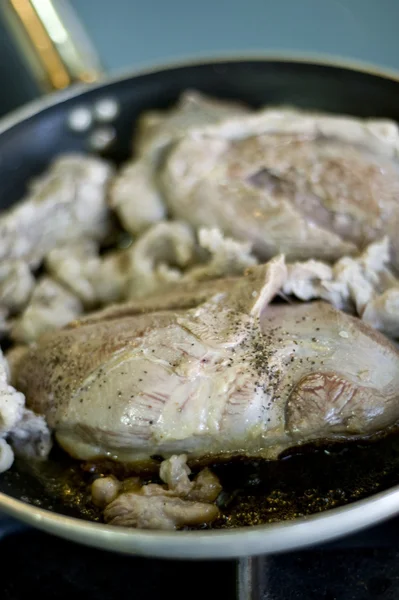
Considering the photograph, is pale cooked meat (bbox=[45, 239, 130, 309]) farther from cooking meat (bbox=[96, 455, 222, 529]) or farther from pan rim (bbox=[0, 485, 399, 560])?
pan rim (bbox=[0, 485, 399, 560])

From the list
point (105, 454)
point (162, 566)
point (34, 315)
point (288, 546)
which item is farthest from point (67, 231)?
point (288, 546)

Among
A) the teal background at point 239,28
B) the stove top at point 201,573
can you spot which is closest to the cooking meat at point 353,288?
→ the stove top at point 201,573

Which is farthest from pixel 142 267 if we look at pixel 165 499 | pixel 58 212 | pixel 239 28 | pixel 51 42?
pixel 239 28

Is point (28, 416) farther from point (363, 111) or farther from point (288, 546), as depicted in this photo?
point (363, 111)

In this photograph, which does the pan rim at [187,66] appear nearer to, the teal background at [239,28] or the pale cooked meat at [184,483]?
the teal background at [239,28]

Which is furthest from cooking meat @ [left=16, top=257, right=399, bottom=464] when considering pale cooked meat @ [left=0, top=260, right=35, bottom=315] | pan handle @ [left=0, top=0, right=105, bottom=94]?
pan handle @ [left=0, top=0, right=105, bottom=94]
